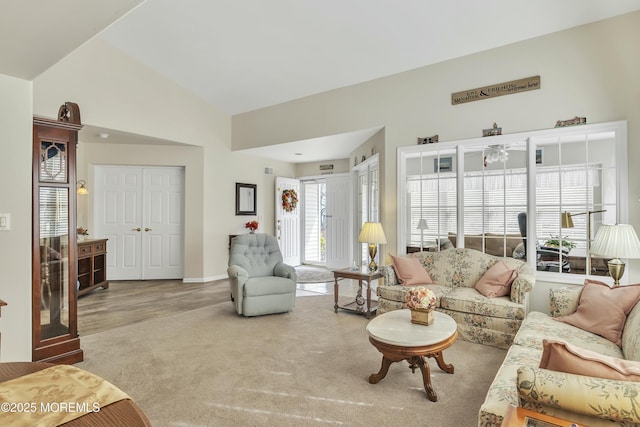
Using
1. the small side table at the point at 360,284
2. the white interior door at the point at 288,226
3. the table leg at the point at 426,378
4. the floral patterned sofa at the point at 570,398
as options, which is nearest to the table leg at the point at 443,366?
the table leg at the point at 426,378

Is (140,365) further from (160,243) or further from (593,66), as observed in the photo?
(593,66)

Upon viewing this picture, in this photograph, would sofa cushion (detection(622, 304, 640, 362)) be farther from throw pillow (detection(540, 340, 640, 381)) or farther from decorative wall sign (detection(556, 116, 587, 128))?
decorative wall sign (detection(556, 116, 587, 128))

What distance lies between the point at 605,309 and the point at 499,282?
3.28 feet

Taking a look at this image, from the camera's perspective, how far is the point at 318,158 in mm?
7672

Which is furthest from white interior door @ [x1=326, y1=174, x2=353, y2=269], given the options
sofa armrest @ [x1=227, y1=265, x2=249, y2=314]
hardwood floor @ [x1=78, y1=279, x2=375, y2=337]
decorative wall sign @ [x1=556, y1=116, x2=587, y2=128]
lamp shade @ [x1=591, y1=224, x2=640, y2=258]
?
lamp shade @ [x1=591, y1=224, x2=640, y2=258]

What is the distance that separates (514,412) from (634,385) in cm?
40

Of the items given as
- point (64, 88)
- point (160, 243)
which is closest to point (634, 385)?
point (64, 88)

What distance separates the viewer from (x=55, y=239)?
2928 mm

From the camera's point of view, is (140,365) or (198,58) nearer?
(140,365)

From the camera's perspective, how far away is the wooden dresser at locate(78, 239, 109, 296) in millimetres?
5207

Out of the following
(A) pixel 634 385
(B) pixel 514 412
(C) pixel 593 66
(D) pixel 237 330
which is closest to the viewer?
(A) pixel 634 385

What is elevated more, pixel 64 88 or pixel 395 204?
pixel 64 88

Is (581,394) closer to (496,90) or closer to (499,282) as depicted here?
(499,282)

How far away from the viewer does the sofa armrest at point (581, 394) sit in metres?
1.16
